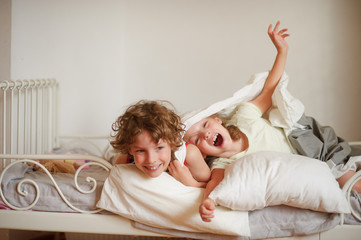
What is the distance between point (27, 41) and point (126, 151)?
3.23 ft

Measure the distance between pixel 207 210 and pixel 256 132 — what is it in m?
0.52

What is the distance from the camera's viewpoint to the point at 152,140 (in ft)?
4.46

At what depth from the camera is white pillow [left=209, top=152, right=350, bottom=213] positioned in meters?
1.32

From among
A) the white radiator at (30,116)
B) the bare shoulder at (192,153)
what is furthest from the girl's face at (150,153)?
the white radiator at (30,116)

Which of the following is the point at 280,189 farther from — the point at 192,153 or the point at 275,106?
the point at 275,106

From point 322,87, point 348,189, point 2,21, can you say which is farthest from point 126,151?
point 322,87

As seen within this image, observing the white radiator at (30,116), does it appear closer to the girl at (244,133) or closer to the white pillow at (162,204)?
the white pillow at (162,204)

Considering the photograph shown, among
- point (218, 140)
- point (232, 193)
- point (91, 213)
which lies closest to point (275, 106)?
point (218, 140)

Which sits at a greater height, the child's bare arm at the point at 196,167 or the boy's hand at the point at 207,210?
the child's bare arm at the point at 196,167

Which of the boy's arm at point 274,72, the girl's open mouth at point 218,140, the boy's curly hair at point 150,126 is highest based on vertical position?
the boy's arm at point 274,72

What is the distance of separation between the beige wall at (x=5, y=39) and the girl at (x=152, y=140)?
820 millimetres

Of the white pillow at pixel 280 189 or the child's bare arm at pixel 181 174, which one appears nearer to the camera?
the white pillow at pixel 280 189

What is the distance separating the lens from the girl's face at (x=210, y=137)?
1.65 metres

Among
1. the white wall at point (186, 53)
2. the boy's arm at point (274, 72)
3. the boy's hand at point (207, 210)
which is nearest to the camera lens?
the boy's hand at point (207, 210)
